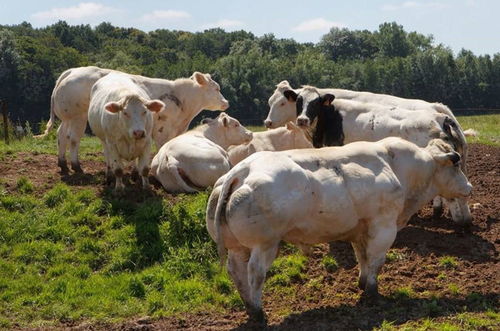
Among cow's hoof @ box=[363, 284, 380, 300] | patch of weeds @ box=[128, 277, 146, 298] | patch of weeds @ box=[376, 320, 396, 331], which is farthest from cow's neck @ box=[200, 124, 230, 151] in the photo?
→ patch of weeds @ box=[376, 320, 396, 331]

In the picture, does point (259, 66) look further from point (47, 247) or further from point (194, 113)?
point (47, 247)

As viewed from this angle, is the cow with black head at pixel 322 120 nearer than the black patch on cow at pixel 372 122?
No

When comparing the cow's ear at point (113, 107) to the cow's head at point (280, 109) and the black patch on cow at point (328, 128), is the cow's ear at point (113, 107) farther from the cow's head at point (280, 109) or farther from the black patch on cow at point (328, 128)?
the cow's head at point (280, 109)

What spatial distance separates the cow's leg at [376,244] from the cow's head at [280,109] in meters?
7.63

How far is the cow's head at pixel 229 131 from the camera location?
1739cm

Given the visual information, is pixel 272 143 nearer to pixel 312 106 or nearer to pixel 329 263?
pixel 312 106

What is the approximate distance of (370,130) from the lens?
44.2ft

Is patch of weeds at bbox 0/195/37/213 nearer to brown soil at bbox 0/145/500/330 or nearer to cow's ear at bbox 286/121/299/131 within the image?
brown soil at bbox 0/145/500/330

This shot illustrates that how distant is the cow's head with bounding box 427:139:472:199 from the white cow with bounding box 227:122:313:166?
6178 mm

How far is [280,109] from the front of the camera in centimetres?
1686

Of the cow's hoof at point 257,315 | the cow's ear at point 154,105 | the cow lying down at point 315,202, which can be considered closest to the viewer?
the cow lying down at point 315,202

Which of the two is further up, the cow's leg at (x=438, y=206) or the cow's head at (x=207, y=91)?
the cow's head at (x=207, y=91)

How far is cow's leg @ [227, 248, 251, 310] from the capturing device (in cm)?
860

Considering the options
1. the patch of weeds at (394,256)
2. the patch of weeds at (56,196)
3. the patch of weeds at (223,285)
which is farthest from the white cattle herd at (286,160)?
the patch of weeds at (223,285)
